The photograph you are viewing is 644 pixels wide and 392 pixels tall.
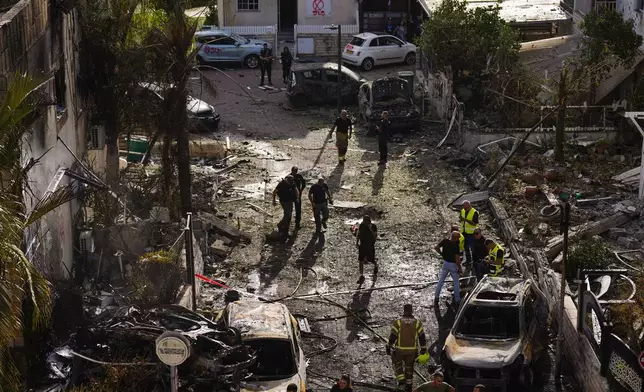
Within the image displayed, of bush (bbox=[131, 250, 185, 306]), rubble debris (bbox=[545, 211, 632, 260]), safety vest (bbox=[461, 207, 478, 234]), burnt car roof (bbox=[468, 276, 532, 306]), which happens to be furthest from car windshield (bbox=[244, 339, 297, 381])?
rubble debris (bbox=[545, 211, 632, 260])

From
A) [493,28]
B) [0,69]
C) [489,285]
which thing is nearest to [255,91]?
[493,28]

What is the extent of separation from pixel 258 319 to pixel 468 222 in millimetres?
5917

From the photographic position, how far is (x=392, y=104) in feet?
100

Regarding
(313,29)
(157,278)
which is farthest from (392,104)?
(157,278)

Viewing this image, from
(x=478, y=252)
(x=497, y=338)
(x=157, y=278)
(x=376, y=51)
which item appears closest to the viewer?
(x=497, y=338)

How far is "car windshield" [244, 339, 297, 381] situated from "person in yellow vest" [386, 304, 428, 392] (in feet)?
5.27

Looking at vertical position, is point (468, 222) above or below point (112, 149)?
below

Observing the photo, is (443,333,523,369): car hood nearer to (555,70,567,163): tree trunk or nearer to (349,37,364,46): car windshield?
(555,70,567,163): tree trunk

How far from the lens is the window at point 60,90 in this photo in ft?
61.2

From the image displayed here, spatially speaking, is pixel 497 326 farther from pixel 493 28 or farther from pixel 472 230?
pixel 493 28

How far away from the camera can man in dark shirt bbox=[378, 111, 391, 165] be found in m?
26.9

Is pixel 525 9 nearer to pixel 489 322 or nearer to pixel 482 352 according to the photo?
pixel 489 322

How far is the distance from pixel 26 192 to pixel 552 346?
823 cm

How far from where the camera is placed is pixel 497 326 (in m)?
15.6
